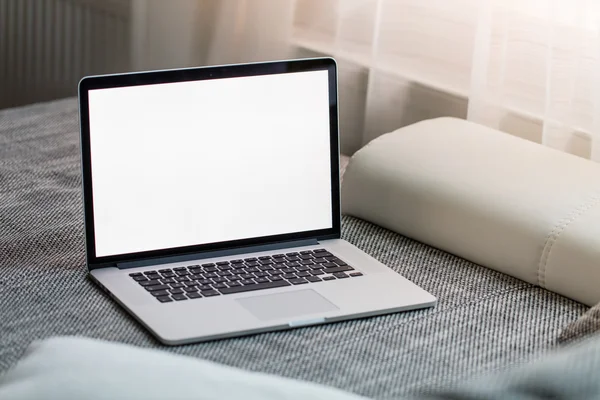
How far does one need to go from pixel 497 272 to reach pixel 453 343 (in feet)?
0.67

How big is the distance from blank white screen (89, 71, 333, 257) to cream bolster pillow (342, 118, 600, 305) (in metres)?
0.11

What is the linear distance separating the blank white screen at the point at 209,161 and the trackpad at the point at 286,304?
115 mm

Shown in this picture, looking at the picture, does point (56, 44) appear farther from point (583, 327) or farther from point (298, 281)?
point (583, 327)

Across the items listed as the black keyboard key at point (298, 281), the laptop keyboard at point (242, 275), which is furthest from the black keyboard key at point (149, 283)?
the black keyboard key at point (298, 281)

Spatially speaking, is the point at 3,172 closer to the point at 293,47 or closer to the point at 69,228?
the point at 69,228

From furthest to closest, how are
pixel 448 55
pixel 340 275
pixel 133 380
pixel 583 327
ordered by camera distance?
pixel 448 55
pixel 340 275
pixel 583 327
pixel 133 380

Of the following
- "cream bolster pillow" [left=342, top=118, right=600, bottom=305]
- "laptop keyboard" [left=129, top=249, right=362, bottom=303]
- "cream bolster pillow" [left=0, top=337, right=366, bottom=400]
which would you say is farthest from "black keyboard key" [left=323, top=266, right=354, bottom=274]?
"cream bolster pillow" [left=0, top=337, right=366, bottom=400]

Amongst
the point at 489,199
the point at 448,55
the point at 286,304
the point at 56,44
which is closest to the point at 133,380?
the point at 286,304

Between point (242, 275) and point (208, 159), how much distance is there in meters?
0.13

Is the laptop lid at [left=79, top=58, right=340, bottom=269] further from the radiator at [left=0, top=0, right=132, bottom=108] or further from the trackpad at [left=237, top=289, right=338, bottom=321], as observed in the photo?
the radiator at [left=0, top=0, right=132, bottom=108]

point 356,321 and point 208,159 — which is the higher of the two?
point 208,159

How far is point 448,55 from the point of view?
1641mm

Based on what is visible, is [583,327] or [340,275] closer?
[583,327]

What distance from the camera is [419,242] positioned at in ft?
3.94
